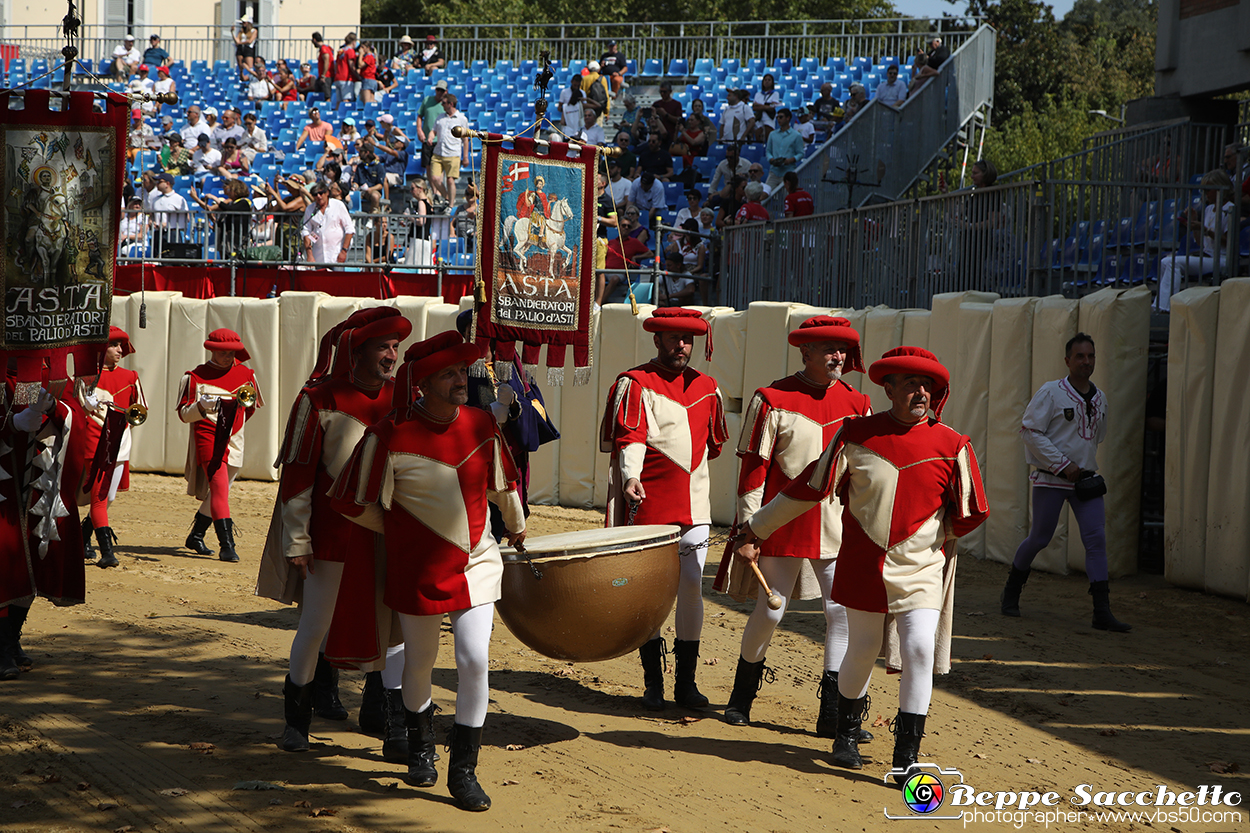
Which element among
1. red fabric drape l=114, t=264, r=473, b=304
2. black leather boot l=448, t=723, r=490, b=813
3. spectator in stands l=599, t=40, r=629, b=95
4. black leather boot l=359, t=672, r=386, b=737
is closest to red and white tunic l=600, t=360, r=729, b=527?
black leather boot l=359, t=672, r=386, b=737

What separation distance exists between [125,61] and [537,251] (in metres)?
27.0

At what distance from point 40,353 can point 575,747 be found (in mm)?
3548

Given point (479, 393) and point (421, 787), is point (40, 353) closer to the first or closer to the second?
point (479, 393)

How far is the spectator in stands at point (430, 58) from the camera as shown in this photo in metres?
28.6

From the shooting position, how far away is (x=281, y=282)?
1705 cm

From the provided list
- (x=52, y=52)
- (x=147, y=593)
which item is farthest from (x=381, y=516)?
(x=52, y=52)

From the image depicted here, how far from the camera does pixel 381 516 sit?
504cm

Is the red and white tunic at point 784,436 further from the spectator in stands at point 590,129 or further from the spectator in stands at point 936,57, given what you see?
the spectator in stands at point 936,57

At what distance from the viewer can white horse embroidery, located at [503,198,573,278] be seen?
751 cm

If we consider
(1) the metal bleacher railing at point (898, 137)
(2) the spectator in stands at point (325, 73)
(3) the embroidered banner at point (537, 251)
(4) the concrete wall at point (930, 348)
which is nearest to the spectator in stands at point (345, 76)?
(2) the spectator in stands at point (325, 73)

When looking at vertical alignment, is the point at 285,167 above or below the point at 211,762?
above

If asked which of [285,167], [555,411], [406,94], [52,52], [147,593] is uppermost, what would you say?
[52,52]

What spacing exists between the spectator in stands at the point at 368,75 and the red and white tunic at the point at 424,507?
23.9m

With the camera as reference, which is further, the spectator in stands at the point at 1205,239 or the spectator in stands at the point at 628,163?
the spectator in stands at the point at 628,163
